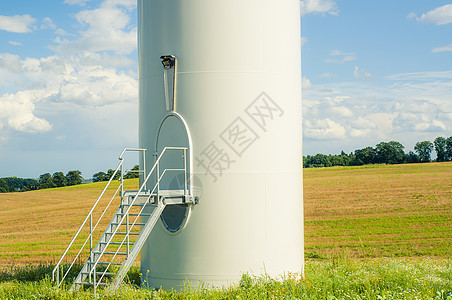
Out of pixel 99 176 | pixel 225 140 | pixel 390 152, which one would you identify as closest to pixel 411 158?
pixel 390 152

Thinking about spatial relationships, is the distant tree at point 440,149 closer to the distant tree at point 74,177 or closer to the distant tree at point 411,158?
the distant tree at point 411,158

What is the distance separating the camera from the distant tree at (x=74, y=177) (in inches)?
2729

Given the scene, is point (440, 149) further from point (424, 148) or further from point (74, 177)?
point (74, 177)

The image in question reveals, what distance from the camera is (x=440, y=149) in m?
Answer: 73.0

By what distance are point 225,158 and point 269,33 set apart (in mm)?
3129

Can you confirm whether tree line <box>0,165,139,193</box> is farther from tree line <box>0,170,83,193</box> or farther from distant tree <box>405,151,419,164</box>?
distant tree <box>405,151,419,164</box>

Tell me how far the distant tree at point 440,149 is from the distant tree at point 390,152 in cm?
466

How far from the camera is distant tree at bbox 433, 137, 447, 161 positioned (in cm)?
7032

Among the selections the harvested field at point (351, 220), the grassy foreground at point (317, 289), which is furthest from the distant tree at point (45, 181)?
the grassy foreground at point (317, 289)

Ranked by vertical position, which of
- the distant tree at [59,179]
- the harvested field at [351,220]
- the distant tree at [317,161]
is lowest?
the harvested field at [351,220]

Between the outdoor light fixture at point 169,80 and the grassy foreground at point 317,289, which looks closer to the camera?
the grassy foreground at point 317,289

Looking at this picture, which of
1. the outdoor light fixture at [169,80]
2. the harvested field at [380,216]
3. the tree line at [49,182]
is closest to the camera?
the outdoor light fixture at [169,80]

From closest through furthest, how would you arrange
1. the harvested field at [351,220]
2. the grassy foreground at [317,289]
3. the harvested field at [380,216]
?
1. the grassy foreground at [317,289]
2. the harvested field at [380,216]
3. the harvested field at [351,220]

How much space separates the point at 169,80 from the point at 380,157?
63882mm
